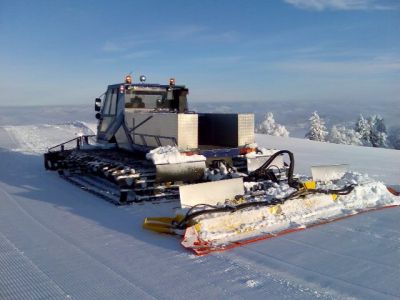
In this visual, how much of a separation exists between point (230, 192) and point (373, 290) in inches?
107

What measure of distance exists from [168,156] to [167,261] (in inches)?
109

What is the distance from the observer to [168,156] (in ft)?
22.6

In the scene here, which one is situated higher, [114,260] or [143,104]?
[143,104]

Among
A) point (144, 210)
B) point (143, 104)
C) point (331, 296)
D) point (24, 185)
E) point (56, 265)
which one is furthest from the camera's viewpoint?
point (143, 104)

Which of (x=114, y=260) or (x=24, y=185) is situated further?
(x=24, y=185)

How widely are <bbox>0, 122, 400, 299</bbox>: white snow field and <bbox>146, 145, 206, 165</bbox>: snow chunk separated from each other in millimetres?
758

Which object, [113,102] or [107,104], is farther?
[107,104]

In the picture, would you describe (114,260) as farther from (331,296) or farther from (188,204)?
(331,296)

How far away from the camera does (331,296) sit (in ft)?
11.3

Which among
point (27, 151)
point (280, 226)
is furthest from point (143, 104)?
point (27, 151)

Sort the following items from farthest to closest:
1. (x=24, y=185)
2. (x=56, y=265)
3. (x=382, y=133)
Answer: (x=382, y=133) → (x=24, y=185) → (x=56, y=265)

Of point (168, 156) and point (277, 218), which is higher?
point (168, 156)

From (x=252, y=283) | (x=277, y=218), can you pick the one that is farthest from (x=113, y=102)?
(x=252, y=283)

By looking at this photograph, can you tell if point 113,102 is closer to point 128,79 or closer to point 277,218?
point 128,79
